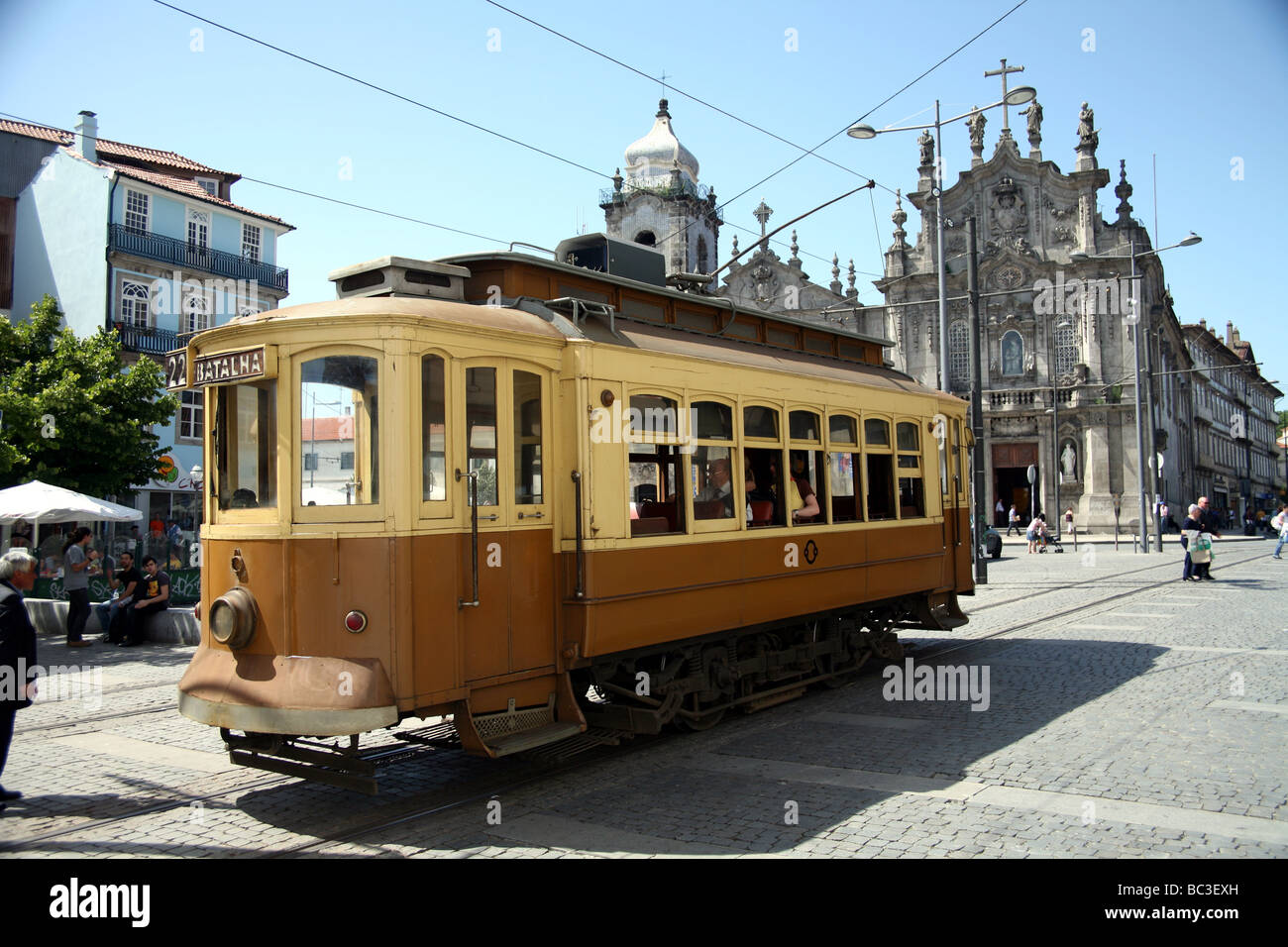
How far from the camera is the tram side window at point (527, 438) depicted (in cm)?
700

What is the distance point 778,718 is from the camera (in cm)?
935

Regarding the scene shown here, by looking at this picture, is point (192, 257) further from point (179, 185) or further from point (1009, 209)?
point (1009, 209)

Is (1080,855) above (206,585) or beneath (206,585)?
beneath

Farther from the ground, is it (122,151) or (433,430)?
(122,151)

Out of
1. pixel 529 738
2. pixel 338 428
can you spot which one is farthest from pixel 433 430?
pixel 529 738

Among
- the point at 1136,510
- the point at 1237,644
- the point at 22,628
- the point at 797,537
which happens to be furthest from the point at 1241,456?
the point at 22,628

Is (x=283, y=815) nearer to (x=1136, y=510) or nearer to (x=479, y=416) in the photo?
(x=479, y=416)

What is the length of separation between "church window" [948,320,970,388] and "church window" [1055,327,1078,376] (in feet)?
14.5

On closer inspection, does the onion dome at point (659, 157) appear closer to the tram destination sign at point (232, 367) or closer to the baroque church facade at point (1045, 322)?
the baroque church facade at point (1045, 322)

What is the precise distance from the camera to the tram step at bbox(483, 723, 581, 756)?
651cm

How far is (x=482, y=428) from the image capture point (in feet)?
22.3

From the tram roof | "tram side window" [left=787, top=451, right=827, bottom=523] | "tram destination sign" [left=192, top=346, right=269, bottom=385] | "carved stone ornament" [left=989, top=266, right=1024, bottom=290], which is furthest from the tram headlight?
"carved stone ornament" [left=989, top=266, right=1024, bottom=290]

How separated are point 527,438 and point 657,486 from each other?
59.6 inches
